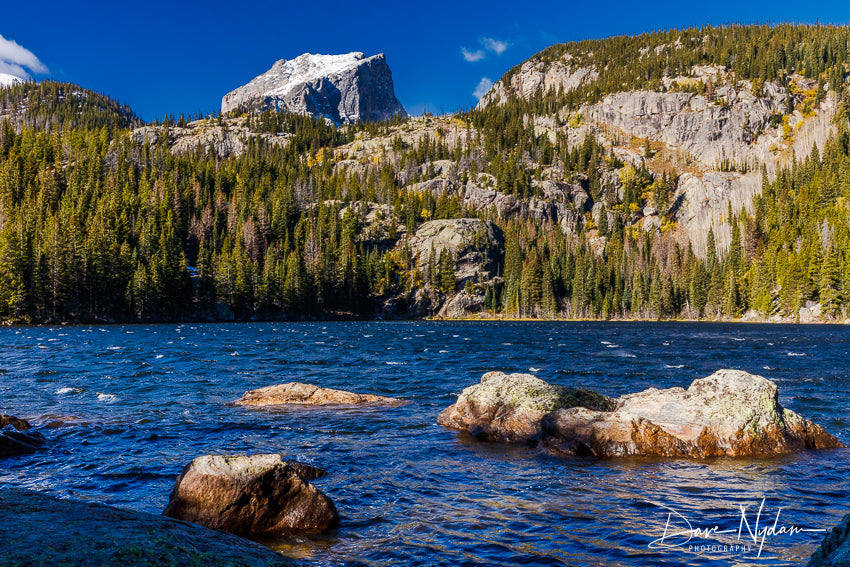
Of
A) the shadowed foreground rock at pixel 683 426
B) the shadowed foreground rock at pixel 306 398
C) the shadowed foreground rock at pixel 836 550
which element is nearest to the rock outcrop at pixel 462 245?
the shadowed foreground rock at pixel 306 398

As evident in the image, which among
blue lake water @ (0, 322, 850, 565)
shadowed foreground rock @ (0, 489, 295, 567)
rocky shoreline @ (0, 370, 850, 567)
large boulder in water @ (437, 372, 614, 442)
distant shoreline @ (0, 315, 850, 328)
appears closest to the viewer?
shadowed foreground rock @ (0, 489, 295, 567)

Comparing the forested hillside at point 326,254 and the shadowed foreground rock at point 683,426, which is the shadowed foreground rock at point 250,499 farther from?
the forested hillside at point 326,254

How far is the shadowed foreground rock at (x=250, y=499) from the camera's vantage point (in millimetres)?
9266

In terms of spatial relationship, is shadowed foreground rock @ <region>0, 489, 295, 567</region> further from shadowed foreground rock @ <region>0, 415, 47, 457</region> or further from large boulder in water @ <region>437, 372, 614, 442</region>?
large boulder in water @ <region>437, 372, 614, 442</region>

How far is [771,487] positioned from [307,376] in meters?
25.5

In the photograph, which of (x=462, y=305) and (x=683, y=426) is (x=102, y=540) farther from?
(x=462, y=305)

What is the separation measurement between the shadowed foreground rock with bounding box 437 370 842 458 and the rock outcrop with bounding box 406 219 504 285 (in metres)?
147

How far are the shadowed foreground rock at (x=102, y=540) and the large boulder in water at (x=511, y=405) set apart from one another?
11.7 m

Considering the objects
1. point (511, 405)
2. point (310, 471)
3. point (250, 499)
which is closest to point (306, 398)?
point (511, 405)

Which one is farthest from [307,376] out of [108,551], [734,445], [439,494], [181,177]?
[181,177]

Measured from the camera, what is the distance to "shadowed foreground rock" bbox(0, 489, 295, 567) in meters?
4.88

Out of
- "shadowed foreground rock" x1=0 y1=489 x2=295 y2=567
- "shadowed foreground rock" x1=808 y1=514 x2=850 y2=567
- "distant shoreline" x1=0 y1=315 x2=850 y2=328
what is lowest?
"distant shoreline" x1=0 y1=315 x2=850 y2=328

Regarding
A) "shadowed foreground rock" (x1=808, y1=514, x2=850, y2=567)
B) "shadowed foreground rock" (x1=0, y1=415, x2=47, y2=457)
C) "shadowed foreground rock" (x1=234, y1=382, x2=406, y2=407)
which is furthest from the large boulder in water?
"shadowed foreground rock" (x1=0, y1=415, x2=47, y2=457)

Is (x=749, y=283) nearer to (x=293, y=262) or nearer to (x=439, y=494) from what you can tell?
(x=293, y=262)
